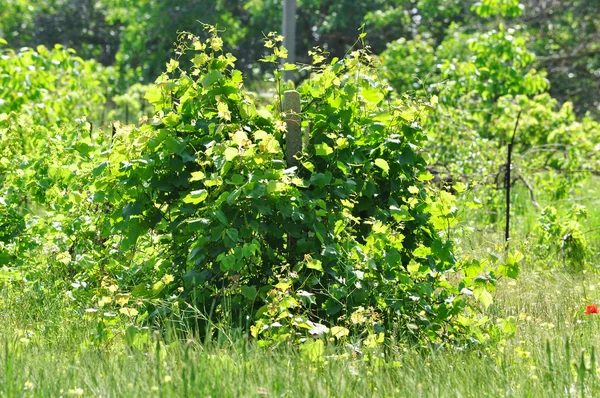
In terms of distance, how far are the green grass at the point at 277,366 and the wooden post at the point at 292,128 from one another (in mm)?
A: 1054

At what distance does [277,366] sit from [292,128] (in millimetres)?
1484

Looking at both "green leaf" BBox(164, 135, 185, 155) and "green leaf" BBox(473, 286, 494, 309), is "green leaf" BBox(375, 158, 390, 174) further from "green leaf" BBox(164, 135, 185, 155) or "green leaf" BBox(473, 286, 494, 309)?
"green leaf" BBox(164, 135, 185, 155)

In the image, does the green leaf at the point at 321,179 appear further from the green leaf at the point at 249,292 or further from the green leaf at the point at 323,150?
the green leaf at the point at 249,292

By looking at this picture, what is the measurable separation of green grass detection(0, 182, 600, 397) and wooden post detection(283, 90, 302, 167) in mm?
1054

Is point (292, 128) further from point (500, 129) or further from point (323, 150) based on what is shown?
point (500, 129)

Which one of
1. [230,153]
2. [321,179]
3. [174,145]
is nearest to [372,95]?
[321,179]

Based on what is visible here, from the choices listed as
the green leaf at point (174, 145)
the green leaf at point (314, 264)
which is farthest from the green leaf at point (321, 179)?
the green leaf at point (174, 145)

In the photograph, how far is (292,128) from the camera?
15.0 ft

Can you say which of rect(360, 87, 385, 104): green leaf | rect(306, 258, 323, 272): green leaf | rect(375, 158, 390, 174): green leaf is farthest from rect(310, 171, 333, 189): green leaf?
rect(360, 87, 385, 104): green leaf

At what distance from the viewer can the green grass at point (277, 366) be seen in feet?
10.5

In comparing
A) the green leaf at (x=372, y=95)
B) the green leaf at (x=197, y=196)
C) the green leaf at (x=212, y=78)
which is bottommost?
the green leaf at (x=197, y=196)

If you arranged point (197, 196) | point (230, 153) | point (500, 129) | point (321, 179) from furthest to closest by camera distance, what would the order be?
point (500, 129)
point (321, 179)
point (197, 196)
point (230, 153)

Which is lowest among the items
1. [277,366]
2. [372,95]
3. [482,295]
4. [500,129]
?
[277,366]

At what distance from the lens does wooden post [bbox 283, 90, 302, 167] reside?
14.9 feet
